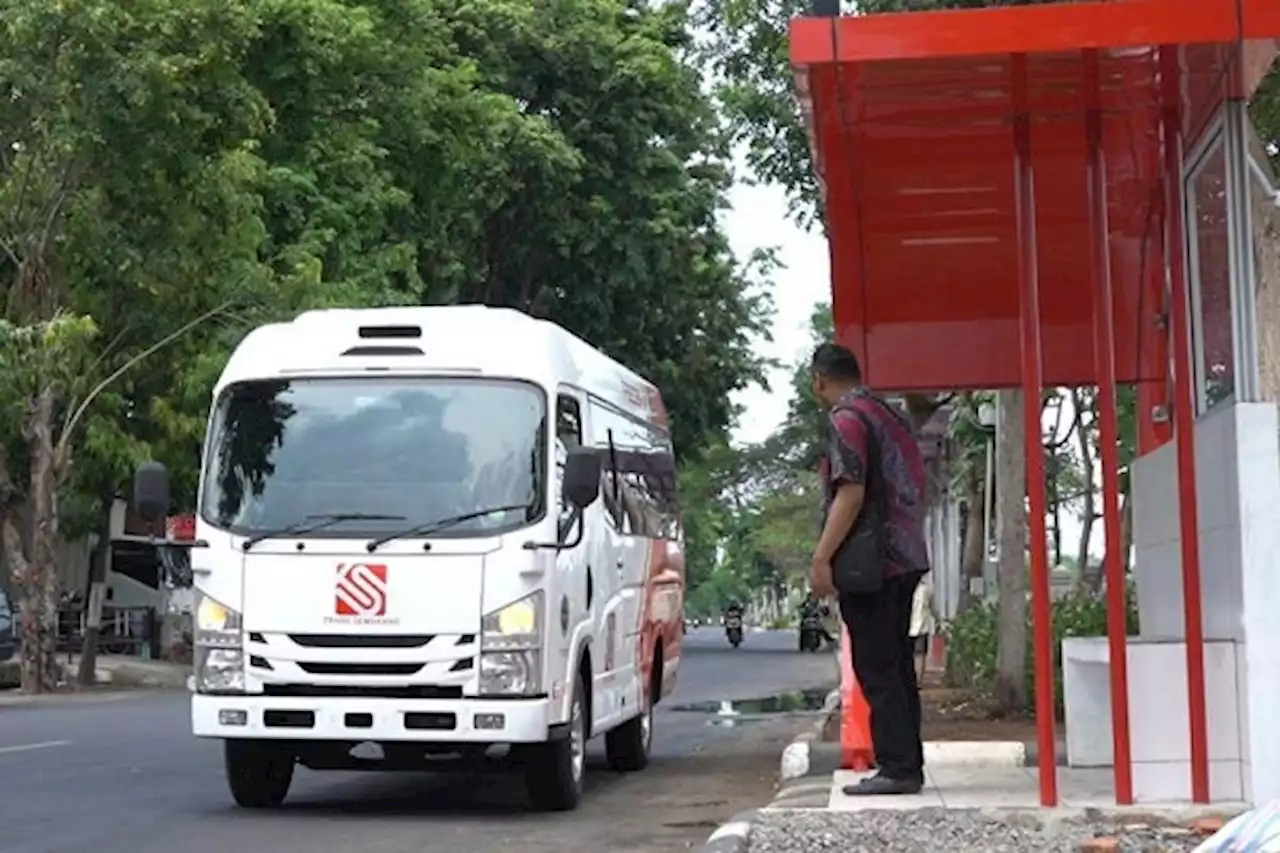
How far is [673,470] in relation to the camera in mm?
16859

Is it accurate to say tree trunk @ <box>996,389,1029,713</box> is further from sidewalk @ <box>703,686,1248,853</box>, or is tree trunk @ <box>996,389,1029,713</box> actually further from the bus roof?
sidewalk @ <box>703,686,1248,853</box>

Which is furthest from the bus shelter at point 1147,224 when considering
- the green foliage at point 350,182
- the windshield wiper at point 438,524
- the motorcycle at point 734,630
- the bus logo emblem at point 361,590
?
the motorcycle at point 734,630

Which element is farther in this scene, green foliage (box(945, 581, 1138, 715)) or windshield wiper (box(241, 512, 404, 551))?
green foliage (box(945, 581, 1138, 715))

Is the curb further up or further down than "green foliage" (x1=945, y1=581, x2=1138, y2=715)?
Result: further down

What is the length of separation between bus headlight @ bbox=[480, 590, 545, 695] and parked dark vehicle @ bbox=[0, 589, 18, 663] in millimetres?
18910

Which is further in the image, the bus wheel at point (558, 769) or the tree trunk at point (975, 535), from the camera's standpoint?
the tree trunk at point (975, 535)

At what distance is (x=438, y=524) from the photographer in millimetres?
10625

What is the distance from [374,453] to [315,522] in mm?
508

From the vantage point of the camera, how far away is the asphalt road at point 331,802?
972 centimetres

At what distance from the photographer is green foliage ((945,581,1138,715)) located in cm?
1582

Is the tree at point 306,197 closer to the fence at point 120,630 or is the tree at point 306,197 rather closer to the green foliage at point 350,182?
the green foliage at point 350,182

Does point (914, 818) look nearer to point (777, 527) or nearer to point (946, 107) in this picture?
point (946, 107)

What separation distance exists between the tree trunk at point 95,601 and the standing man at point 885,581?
21343 mm

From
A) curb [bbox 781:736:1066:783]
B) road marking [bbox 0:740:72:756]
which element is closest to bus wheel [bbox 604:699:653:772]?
curb [bbox 781:736:1066:783]
